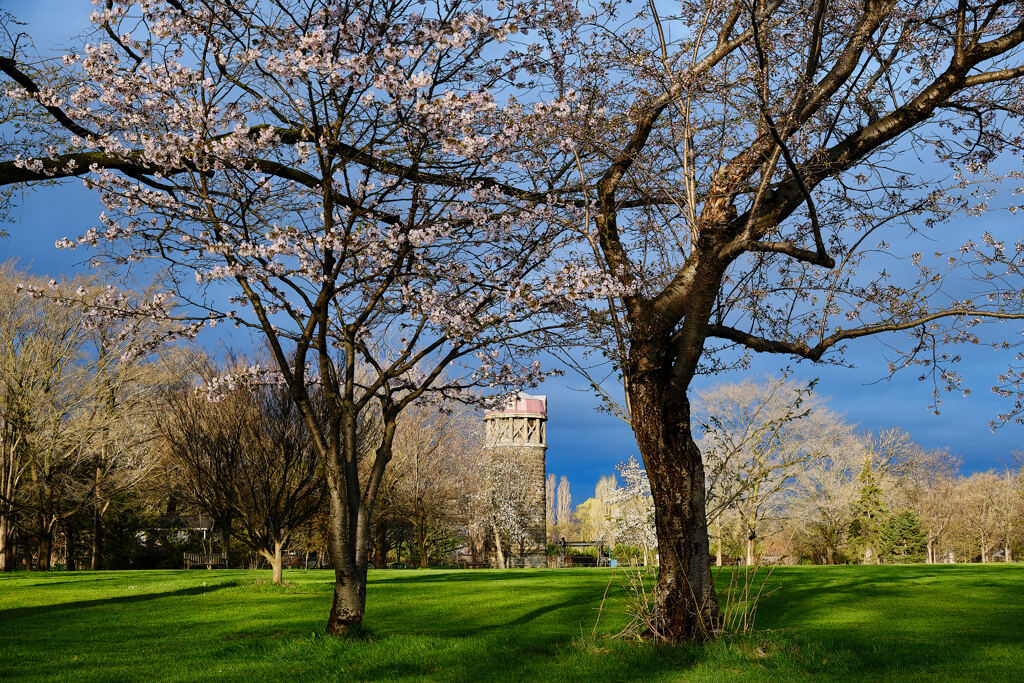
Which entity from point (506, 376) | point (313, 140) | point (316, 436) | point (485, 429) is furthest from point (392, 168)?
point (485, 429)

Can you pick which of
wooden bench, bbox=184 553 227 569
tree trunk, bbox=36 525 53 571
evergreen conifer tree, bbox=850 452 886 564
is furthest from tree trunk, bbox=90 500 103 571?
evergreen conifer tree, bbox=850 452 886 564

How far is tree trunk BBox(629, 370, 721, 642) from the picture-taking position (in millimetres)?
7715

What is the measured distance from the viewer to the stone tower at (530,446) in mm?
38781

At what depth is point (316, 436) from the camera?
28.8 feet

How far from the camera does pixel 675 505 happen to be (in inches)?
311

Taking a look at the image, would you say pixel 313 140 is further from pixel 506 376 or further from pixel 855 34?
pixel 855 34

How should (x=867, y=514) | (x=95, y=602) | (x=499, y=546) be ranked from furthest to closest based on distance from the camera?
(x=499, y=546), (x=867, y=514), (x=95, y=602)

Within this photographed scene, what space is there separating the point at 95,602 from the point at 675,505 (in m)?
13.4

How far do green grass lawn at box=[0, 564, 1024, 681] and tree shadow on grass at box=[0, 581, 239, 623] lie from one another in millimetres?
53

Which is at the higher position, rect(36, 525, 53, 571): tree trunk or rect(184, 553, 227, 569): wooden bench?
rect(36, 525, 53, 571): tree trunk

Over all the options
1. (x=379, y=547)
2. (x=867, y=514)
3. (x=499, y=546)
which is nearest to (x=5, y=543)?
(x=379, y=547)

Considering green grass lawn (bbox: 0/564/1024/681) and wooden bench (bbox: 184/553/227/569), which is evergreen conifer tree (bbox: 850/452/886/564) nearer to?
green grass lawn (bbox: 0/564/1024/681)

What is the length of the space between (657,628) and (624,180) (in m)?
5.09

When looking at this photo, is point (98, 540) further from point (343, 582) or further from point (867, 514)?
point (867, 514)
